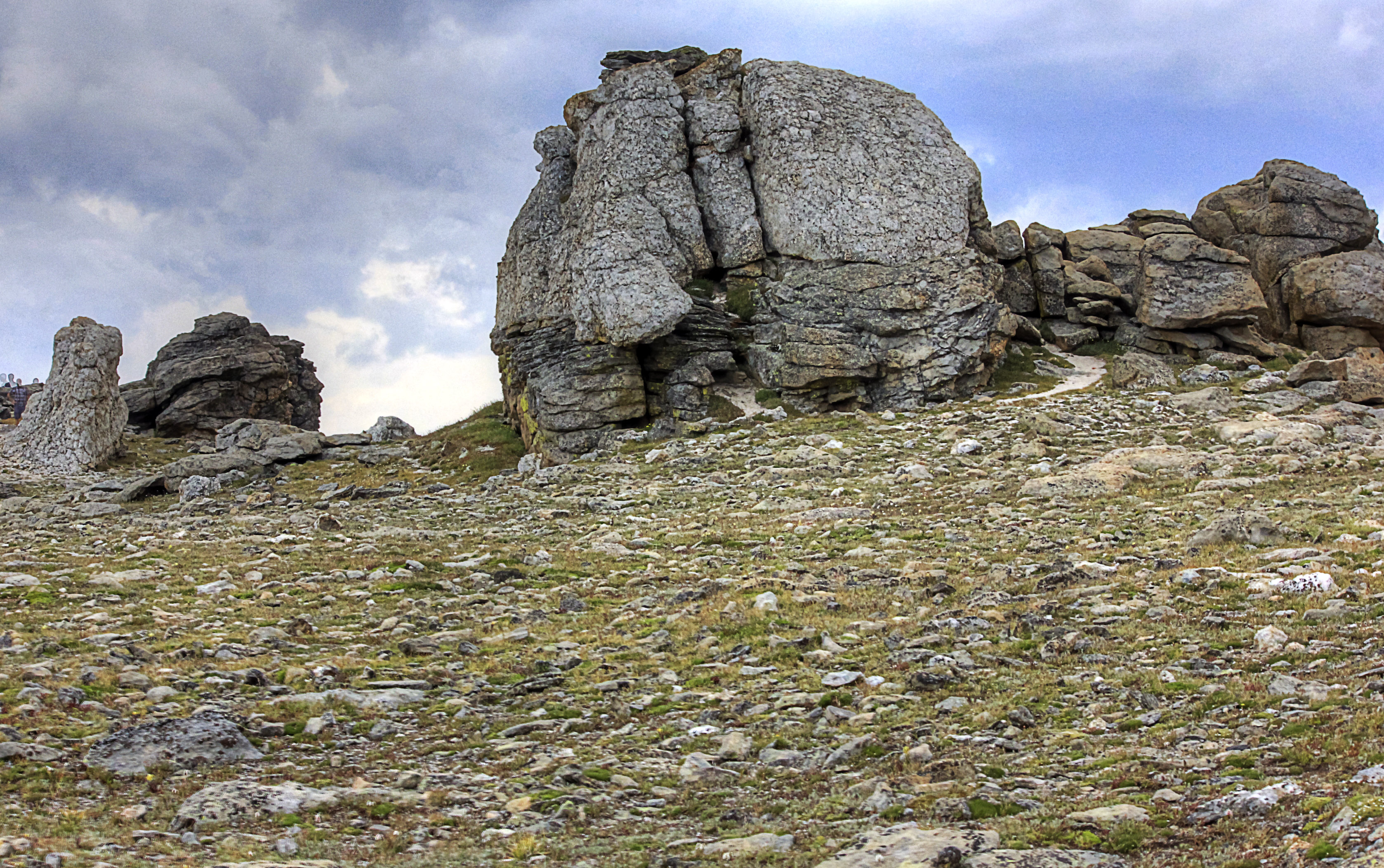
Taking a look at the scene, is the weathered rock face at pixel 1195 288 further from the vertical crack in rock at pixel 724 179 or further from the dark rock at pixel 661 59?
the dark rock at pixel 661 59

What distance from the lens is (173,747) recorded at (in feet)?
34.7

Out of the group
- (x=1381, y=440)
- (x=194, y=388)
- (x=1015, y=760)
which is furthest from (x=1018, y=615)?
(x=194, y=388)

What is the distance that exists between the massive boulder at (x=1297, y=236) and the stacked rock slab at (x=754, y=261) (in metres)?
15.1

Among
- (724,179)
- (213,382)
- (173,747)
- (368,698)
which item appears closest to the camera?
(173,747)

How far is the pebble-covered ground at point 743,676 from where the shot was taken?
831 cm

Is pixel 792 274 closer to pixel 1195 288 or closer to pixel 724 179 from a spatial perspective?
pixel 724 179

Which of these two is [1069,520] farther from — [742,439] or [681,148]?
[681,148]

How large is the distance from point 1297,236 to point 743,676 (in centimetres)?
4684

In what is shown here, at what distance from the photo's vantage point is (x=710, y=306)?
40.5m

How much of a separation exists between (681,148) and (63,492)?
2778cm

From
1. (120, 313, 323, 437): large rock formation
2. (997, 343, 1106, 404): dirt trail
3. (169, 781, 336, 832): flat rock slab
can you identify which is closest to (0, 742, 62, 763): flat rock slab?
(169, 781, 336, 832): flat rock slab

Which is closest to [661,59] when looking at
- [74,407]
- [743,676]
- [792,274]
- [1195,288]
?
[792,274]

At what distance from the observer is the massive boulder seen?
45469 millimetres

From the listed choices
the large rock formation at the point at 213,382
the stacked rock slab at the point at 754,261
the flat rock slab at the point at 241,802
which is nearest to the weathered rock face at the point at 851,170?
the stacked rock slab at the point at 754,261
